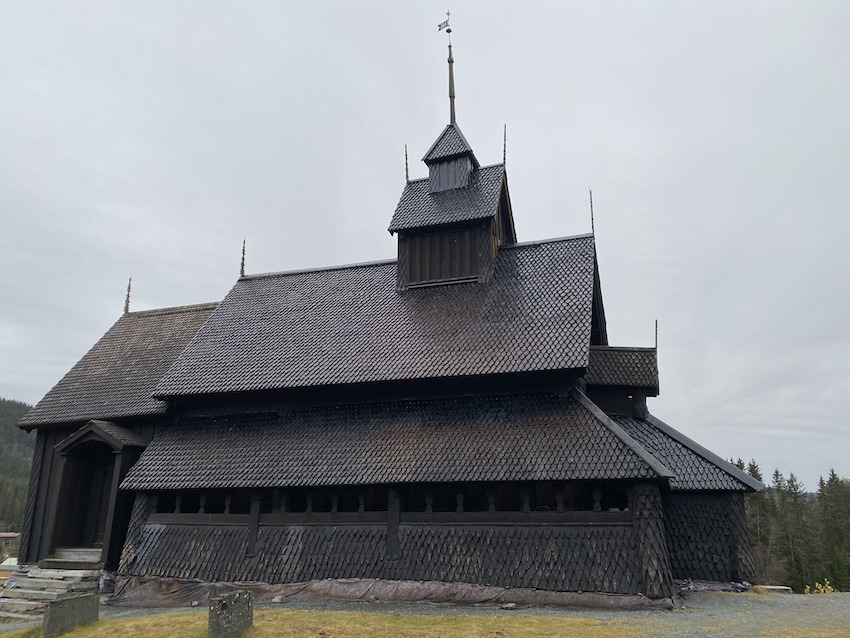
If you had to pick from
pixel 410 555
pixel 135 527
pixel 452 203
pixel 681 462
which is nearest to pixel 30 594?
pixel 135 527

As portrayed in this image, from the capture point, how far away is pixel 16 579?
1703cm

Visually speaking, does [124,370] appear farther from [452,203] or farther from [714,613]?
[714,613]

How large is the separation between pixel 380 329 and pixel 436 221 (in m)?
3.92

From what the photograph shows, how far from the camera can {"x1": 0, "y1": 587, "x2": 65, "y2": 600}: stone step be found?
52.0 feet

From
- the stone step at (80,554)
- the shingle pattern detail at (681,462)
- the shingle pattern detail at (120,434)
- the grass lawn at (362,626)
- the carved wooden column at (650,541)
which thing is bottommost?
the grass lawn at (362,626)

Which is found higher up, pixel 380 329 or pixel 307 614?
pixel 380 329

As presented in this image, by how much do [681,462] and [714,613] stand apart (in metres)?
4.30

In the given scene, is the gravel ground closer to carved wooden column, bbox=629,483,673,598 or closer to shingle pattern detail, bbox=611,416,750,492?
carved wooden column, bbox=629,483,673,598

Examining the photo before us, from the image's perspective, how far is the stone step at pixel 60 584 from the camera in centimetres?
1623

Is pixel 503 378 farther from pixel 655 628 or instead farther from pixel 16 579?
pixel 16 579

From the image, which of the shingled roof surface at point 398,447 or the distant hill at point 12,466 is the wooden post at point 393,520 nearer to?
the shingled roof surface at point 398,447

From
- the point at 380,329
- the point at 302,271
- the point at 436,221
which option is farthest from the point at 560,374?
the point at 302,271

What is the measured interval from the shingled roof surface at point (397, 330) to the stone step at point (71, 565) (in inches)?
197

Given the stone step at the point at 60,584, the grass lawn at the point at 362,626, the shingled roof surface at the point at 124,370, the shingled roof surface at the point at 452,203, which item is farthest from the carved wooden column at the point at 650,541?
the stone step at the point at 60,584
